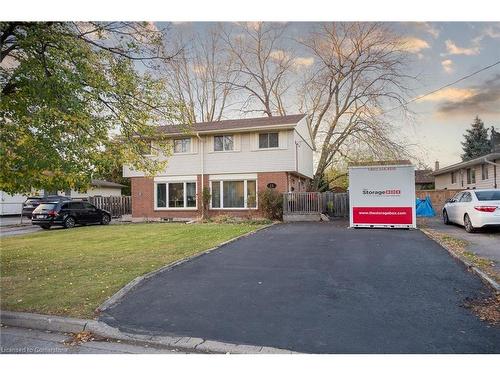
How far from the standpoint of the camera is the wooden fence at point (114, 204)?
958 inches

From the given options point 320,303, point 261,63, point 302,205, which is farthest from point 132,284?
point 302,205

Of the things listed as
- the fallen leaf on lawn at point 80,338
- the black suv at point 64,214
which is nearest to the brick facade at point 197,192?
the black suv at point 64,214

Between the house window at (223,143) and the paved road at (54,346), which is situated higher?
the house window at (223,143)

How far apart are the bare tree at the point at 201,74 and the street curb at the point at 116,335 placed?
18.1ft

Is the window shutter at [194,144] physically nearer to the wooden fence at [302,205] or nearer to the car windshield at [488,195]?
the wooden fence at [302,205]

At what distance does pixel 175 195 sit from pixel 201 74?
7.52 metres

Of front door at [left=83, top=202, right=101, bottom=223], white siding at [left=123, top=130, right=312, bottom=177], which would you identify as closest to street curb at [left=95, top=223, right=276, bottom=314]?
white siding at [left=123, top=130, right=312, bottom=177]

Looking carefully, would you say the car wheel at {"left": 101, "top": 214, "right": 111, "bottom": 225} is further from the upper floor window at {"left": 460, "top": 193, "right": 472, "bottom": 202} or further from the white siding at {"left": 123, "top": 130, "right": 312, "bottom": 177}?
the upper floor window at {"left": 460, "top": 193, "right": 472, "bottom": 202}

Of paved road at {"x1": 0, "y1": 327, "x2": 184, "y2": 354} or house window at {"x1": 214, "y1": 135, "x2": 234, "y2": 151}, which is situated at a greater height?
house window at {"x1": 214, "y1": 135, "x2": 234, "y2": 151}

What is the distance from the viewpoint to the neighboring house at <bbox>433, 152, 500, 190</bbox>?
23.0 m

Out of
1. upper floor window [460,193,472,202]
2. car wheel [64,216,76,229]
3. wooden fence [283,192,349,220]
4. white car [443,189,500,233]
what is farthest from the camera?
car wheel [64,216,76,229]

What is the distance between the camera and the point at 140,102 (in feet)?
30.3
